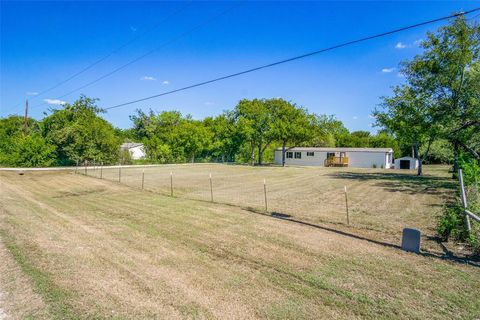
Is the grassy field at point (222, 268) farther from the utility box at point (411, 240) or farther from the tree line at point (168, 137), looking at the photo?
the tree line at point (168, 137)

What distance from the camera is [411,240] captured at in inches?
265

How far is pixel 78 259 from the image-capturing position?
5801 millimetres

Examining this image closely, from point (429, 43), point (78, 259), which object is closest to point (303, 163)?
point (429, 43)

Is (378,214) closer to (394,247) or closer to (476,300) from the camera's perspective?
(394,247)

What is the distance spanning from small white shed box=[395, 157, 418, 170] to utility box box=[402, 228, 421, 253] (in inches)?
1789

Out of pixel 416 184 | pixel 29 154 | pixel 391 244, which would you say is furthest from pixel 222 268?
pixel 29 154

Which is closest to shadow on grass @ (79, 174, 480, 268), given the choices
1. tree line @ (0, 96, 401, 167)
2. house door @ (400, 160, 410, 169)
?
tree line @ (0, 96, 401, 167)

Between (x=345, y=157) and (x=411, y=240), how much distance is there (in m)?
43.7

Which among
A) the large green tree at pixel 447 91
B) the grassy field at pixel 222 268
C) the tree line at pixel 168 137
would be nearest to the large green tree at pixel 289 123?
the tree line at pixel 168 137

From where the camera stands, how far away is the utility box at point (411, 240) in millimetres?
6617

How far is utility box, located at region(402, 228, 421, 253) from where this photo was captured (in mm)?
6617

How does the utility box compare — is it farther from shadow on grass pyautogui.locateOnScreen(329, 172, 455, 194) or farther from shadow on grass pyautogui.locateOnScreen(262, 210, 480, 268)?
shadow on grass pyautogui.locateOnScreen(329, 172, 455, 194)

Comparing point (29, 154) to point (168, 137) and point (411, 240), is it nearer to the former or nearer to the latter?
point (168, 137)

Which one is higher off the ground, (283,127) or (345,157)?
(283,127)
